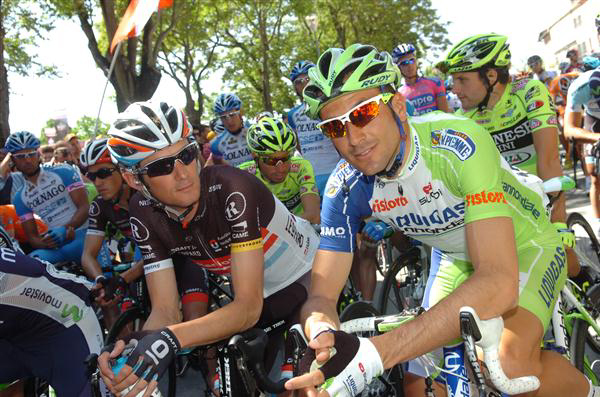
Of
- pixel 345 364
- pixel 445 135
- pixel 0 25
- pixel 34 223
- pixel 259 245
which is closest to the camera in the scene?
pixel 345 364

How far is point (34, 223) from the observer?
6.16 m

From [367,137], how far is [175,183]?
43.0 inches

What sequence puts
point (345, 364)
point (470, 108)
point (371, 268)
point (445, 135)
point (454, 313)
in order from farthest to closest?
point (371, 268) < point (470, 108) < point (445, 135) < point (454, 313) < point (345, 364)

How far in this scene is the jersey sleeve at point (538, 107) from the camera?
4789mm

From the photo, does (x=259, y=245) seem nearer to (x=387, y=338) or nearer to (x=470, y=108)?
(x=387, y=338)

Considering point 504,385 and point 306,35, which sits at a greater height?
point 306,35

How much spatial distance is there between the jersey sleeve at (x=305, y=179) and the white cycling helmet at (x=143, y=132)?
2635 mm

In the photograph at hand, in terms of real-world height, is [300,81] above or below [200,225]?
above

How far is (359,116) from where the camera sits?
248 centimetres

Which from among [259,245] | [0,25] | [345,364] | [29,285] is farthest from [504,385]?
[0,25]

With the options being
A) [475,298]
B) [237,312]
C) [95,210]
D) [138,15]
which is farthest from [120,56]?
[475,298]

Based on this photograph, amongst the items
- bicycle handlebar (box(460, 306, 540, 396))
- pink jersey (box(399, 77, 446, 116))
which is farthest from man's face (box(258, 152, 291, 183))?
pink jersey (box(399, 77, 446, 116))

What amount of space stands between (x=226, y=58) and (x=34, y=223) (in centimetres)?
3344

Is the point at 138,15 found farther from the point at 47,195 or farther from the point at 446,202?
the point at 446,202
